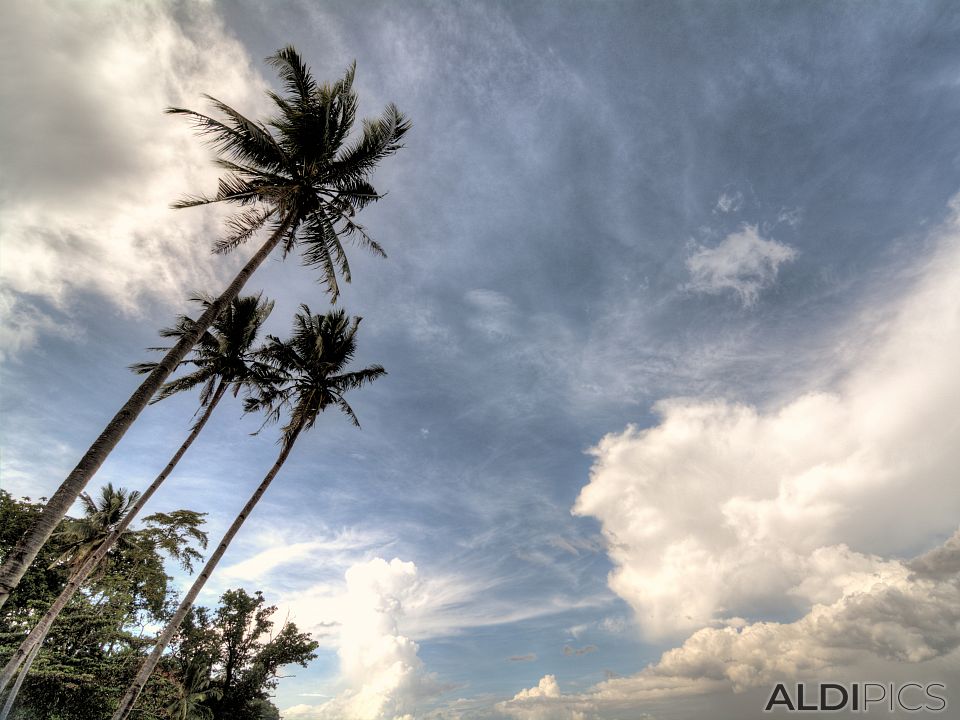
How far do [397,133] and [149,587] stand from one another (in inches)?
1394

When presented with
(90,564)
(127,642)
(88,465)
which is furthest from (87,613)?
(88,465)

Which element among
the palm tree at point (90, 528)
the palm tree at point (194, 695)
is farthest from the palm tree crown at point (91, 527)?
the palm tree at point (194, 695)

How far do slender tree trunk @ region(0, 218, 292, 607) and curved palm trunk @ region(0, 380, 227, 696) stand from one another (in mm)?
11662

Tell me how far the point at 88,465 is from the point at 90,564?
16955 millimetres

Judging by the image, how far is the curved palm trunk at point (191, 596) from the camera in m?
14.7

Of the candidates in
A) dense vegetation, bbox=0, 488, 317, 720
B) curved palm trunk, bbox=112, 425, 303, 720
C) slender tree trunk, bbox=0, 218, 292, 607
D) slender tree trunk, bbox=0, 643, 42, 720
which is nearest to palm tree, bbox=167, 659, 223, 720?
dense vegetation, bbox=0, 488, 317, 720

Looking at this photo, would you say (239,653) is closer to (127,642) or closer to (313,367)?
(127,642)

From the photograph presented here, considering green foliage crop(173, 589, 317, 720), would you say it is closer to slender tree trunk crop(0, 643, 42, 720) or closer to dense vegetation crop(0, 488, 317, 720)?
dense vegetation crop(0, 488, 317, 720)

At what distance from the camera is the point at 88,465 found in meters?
8.35

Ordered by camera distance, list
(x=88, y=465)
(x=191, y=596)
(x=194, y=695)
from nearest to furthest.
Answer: (x=88, y=465), (x=191, y=596), (x=194, y=695)

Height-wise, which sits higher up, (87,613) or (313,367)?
(313,367)

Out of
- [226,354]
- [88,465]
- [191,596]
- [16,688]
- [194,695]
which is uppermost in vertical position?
Answer: [226,354]

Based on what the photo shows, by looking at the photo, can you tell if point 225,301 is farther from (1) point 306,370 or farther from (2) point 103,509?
(2) point 103,509

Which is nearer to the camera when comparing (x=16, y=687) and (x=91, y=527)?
(x=16, y=687)
